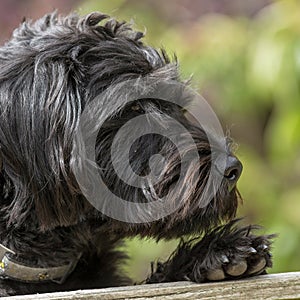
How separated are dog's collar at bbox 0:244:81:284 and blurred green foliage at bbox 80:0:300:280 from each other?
2.84 feet

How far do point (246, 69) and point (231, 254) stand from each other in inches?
70.1

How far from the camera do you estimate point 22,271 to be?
2.02 metres

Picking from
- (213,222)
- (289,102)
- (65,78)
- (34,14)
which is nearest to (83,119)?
(65,78)

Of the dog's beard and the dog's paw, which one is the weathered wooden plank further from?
the dog's beard

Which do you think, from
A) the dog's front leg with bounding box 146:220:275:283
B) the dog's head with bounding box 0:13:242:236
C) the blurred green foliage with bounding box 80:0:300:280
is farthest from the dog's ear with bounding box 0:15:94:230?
the blurred green foliage with bounding box 80:0:300:280

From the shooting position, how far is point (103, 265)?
2.28m

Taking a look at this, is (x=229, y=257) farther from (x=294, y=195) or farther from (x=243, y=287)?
(x=294, y=195)

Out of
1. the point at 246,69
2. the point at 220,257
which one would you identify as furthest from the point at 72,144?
the point at 246,69

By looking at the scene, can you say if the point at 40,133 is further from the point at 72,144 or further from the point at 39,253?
the point at 39,253

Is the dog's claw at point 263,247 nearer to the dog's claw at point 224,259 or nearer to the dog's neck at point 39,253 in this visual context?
the dog's claw at point 224,259

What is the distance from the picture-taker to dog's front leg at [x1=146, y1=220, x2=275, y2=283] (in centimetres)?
183

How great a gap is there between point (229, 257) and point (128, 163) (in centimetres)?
34

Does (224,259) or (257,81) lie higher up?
(257,81)

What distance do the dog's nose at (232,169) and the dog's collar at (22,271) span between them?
1.62ft
